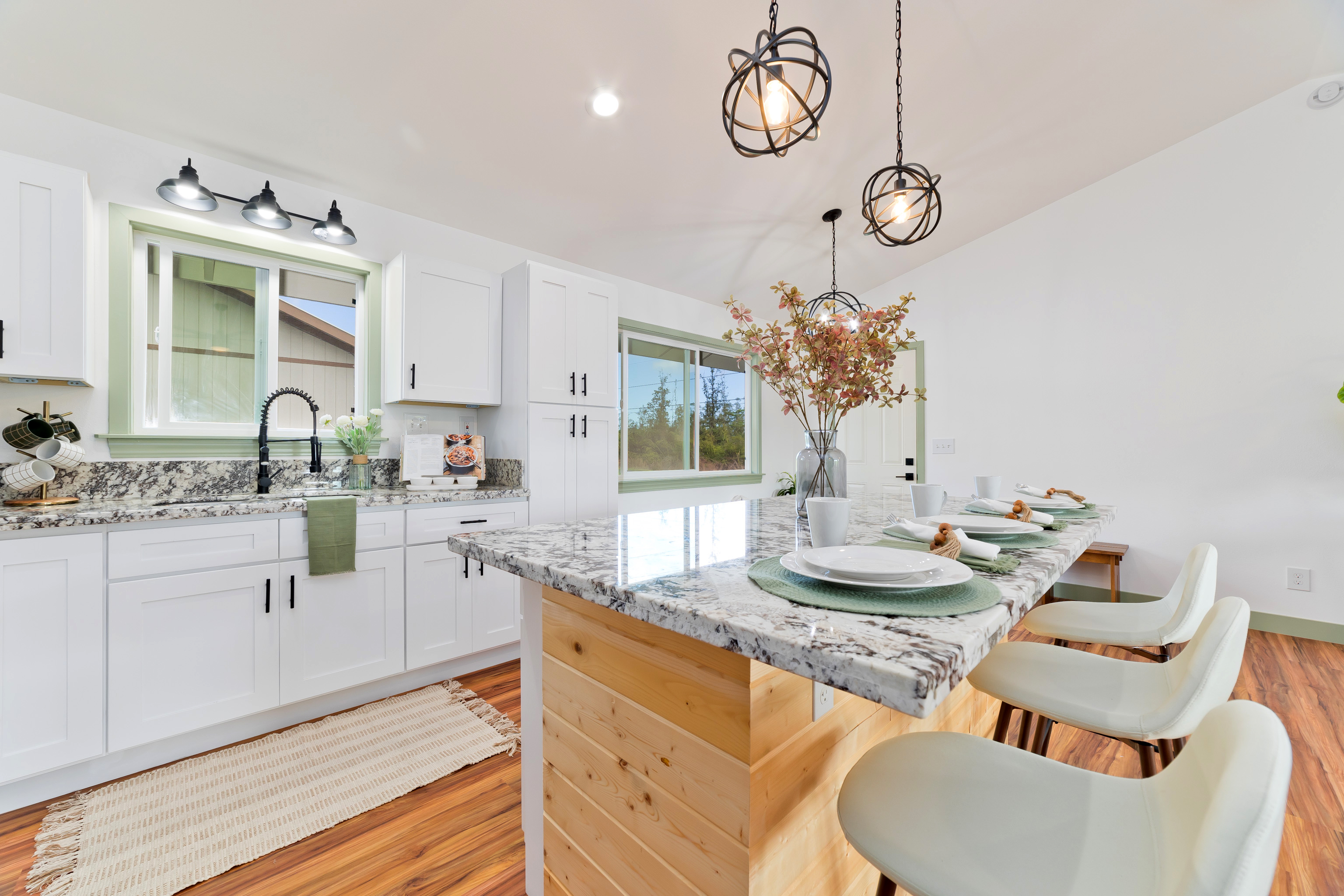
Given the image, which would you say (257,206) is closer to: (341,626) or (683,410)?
(341,626)

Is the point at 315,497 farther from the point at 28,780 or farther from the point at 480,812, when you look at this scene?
the point at 480,812

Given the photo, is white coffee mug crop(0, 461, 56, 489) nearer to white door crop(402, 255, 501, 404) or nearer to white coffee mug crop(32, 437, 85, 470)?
white coffee mug crop(32, 437, 85, 470)

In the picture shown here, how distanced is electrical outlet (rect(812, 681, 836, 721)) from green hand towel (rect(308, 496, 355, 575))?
2.04m

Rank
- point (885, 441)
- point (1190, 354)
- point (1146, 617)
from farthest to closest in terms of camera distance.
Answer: point (885, 441), point (1190, 354), point (1146, 617)

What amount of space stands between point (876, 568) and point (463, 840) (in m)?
1.57

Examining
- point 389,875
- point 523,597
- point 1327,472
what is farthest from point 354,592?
point 1327,472

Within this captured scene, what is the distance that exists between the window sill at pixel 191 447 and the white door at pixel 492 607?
39.2 inches

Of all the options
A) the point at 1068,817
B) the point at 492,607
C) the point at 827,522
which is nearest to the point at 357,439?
the point at 492,607

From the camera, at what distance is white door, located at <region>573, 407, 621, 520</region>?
10.2ft

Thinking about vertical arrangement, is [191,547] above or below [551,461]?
below

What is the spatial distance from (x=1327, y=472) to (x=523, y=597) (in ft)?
15.0

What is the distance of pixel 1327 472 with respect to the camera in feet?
9.98

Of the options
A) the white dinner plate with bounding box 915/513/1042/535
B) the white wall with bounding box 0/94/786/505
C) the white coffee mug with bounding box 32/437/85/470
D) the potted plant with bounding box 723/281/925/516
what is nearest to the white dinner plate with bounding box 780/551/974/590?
the white dinner plate with bounding box 915/513/1042/535

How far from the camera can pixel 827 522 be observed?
927 mm
